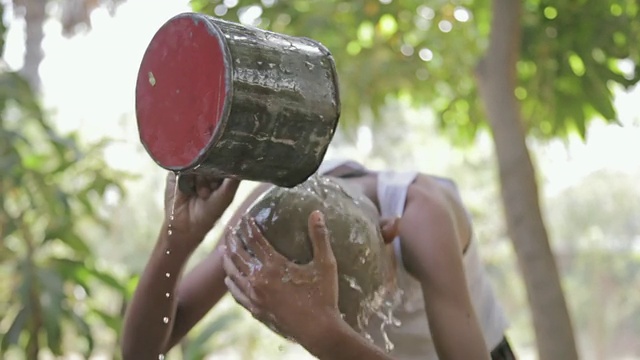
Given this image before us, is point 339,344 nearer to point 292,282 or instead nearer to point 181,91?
point 292,282

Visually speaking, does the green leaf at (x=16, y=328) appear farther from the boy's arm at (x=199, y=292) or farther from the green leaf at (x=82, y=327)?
the boy's arm at (x=199, y=292)

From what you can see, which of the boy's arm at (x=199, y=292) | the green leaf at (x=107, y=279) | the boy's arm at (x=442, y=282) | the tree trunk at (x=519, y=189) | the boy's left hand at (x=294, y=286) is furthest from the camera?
the green leaf at (x=107, y=279)

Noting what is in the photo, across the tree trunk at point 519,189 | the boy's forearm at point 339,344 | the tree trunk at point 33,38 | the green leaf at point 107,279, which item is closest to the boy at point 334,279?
the boy's forearm at point 339,344

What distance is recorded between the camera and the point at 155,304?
1.35 metres

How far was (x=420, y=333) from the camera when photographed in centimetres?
153

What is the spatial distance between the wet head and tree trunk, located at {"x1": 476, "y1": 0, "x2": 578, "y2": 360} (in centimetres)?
131

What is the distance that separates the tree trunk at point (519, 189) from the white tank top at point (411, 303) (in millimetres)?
689

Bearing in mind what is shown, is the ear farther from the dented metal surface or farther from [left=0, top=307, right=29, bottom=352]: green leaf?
A: [left=0, top=307, right=29, bottom=352]: green leaf

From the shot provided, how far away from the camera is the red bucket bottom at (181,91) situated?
0.90 m

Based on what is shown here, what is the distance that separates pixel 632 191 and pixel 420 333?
1286cm

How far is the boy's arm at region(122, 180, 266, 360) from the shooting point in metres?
1.22

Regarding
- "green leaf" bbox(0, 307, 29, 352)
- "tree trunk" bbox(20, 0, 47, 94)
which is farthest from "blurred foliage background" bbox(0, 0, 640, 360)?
"tree trunk" bbox(20, 0, 47, 94)

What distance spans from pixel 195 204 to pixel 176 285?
0.20 meters

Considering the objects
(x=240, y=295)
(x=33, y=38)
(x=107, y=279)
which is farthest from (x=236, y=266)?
(x=33, y=38)
